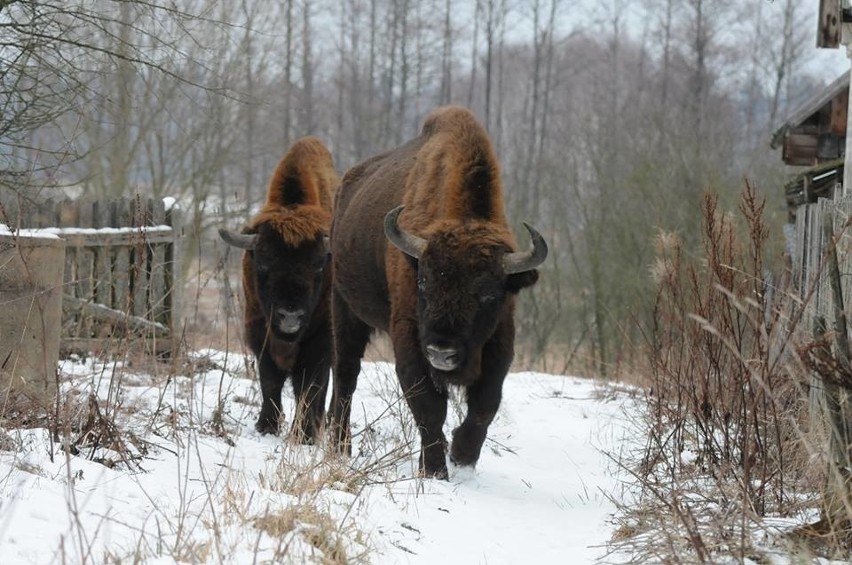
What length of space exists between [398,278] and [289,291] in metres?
1.44

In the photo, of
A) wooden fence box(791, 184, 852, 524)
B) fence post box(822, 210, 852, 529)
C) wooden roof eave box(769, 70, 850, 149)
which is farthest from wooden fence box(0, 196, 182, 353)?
fence post box(822, 210, 852, 529)

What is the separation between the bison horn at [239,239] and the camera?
847 centimetres

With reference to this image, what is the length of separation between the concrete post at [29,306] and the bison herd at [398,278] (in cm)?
146

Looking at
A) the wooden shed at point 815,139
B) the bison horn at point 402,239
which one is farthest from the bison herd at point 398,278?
the wooden shed at point 815,139

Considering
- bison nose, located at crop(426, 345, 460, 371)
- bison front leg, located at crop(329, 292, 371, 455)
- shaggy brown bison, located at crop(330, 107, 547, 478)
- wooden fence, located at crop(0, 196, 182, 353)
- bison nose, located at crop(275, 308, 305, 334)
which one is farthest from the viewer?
wooden fence, located at crop(0, 196, 182, 353)

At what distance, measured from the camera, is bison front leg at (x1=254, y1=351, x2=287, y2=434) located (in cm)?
851

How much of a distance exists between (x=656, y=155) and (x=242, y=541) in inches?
874

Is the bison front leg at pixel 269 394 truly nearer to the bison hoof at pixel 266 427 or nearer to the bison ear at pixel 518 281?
the bison hoof at pixel 266 427

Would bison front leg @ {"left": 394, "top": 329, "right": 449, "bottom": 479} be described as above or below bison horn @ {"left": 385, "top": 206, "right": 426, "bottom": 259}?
below

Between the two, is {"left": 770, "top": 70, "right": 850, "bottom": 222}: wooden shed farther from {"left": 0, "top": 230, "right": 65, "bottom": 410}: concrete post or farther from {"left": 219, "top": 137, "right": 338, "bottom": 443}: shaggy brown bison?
{"left": 0, "top": 230, "right": 65, "bottom": 410}: concrete post

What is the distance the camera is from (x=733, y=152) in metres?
26.7

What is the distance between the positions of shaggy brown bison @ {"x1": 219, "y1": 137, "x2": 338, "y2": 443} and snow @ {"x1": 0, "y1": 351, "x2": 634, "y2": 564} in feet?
1.66

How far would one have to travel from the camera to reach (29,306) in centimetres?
689

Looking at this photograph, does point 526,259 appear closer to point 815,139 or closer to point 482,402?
point 482,402
